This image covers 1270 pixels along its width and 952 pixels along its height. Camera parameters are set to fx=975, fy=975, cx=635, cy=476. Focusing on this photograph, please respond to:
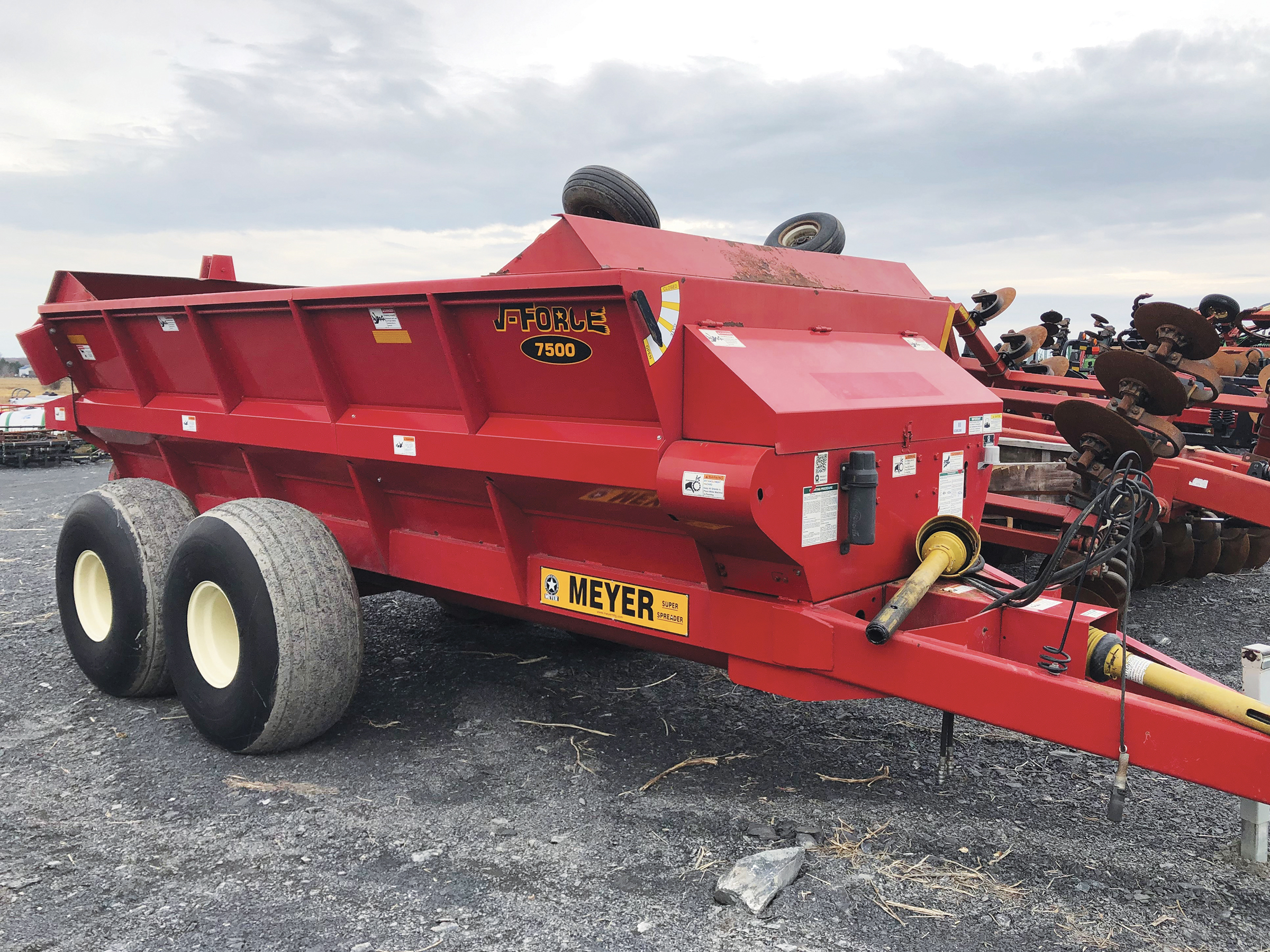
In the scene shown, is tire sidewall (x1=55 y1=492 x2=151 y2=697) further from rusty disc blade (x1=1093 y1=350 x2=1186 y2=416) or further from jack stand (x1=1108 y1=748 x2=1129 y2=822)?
rusty disc blade (x1=1093 y1=350 x2=1186 y2=416)

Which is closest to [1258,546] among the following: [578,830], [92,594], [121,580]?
[578,830]

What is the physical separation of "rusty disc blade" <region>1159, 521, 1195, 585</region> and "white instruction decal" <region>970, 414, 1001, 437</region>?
2.88 meters

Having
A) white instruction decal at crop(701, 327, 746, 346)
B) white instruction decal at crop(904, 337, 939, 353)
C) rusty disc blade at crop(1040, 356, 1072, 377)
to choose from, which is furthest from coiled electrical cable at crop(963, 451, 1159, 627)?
rusty disc blade at crop(1040, 356, 1072, 377)

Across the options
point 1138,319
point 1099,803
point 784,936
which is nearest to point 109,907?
point 784,936

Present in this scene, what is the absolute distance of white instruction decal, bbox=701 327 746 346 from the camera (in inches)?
108

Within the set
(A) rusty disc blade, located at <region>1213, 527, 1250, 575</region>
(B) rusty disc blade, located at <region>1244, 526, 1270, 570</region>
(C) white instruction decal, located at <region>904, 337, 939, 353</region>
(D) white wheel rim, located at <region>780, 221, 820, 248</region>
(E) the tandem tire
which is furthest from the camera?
(B) rusty disc blade, located at <region>1244, 526, 1270, 570</region>

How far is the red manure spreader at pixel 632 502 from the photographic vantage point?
2652 mm

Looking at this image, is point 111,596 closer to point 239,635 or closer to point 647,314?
point 239,635

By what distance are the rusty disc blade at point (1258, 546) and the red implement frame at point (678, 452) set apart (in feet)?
12.3

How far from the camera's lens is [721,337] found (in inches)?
110

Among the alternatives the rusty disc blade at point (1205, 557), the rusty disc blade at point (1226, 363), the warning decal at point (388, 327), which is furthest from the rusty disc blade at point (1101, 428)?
the rusty disc blade at point (1226, 363)

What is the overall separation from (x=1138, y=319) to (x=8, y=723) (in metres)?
5.64

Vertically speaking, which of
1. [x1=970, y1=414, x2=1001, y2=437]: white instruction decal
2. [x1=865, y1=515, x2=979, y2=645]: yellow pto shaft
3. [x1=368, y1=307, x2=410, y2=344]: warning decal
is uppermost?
[x1=368, y1=307, x2=410, y2=344]: warning decal

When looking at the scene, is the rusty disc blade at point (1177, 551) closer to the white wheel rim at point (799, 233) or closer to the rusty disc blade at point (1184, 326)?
the rusty disc blade at point (1184, 326)
